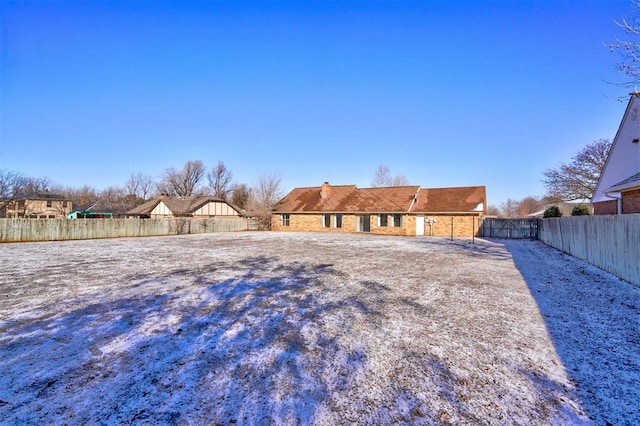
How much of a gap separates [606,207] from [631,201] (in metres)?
4.09

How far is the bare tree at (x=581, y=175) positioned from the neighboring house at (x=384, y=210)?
788 centimetres

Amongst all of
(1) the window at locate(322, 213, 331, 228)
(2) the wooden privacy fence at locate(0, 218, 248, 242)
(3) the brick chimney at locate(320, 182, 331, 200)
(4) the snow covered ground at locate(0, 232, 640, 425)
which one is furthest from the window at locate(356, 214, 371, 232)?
(4) the snow covered ground at locate(0, 232, 640, 425)

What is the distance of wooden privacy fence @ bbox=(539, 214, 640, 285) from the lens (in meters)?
6.70

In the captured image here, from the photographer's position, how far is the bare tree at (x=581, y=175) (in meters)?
25.1

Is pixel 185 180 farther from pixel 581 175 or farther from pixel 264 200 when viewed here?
pixel 581 175

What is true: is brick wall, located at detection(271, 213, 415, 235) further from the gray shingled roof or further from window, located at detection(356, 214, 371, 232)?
the gray shingled roof

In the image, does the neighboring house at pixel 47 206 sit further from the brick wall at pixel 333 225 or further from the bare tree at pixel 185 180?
the brick wall at pixel 333 225

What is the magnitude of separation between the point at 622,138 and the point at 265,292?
16.6m

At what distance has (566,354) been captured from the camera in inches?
137

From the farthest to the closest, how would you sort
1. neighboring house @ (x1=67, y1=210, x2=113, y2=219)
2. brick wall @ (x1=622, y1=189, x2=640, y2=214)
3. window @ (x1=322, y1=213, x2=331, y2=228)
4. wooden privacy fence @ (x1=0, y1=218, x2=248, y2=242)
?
neighboring house @ (x1=67, y1=210, x2=113, y2=219)
window @ (x1=322, y1=213, x2=331, y2=228)
wooden privacy fence @ (x1=0, y1=218, x2=248, y2=242)
brick wall @ (x1=622, y1=189, x2=640, y2=214)

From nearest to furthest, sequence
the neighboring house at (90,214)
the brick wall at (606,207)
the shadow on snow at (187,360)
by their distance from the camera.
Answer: the shadow on snow at (187,360) → the brick wall at (606,207) → the neighboring house at (90,214)

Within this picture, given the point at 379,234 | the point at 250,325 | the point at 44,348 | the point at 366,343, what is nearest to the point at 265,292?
the point at 250,325

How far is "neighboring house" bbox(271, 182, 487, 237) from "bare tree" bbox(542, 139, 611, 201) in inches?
310

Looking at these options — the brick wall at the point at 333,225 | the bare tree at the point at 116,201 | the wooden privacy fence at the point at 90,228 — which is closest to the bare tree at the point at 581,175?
the brick wall at the point at 333,225
